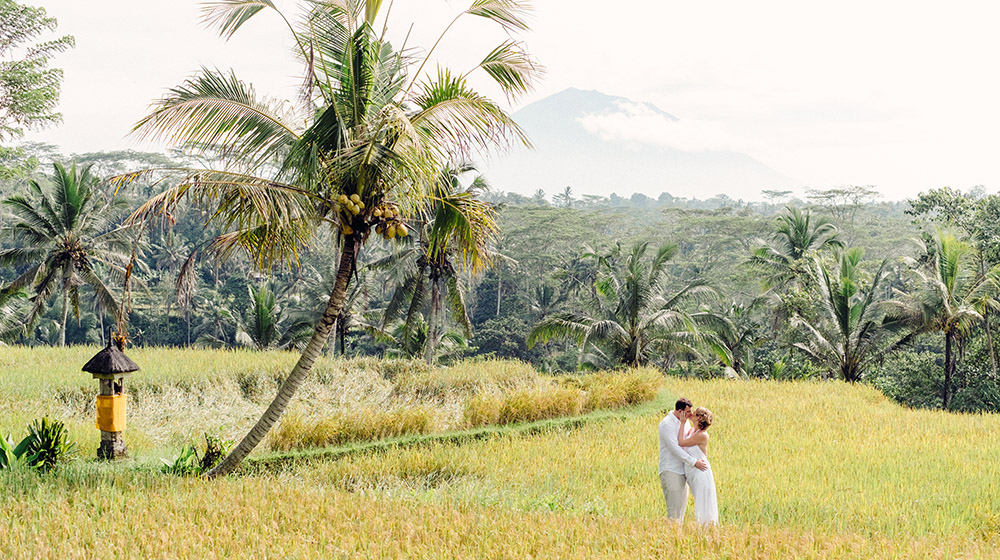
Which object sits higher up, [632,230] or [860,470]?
[632,230]

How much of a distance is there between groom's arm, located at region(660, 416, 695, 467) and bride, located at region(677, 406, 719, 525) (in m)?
0.04

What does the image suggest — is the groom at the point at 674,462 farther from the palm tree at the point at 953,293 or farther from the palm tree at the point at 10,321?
the palm tree at the point at 10,321

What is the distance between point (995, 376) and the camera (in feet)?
60.0

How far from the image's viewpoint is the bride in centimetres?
605

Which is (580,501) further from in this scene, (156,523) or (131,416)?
(131,416)

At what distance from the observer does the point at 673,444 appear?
20.4 ft

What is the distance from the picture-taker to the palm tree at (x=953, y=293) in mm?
17016

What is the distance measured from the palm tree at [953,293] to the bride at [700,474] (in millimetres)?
13596

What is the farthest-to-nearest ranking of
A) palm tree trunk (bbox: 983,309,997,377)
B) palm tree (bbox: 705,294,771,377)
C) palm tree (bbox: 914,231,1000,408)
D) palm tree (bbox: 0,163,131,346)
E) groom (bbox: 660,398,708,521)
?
1. palm tree (bbox: 705,294,771,377)
2. palm tree (bbox: 0,163,131,346)
3. palm tree trunk (bbox: 983,309,997,377)
4. palm tree (bbox: 914,231,1000,408)
5. groom (bbox: 660,398,708,521)

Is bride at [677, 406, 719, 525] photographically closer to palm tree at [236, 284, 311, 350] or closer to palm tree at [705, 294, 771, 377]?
palm tree at [705, 294, 771, 377]

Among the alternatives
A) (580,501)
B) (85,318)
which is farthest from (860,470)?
(85,318)

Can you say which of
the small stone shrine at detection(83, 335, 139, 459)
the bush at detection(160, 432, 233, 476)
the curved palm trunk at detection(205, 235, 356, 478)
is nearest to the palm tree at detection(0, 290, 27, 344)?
the small stone shrine at detection(83, 335, 139, 459)

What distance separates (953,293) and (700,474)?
1503cm

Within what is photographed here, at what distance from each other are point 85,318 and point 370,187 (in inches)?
1480
